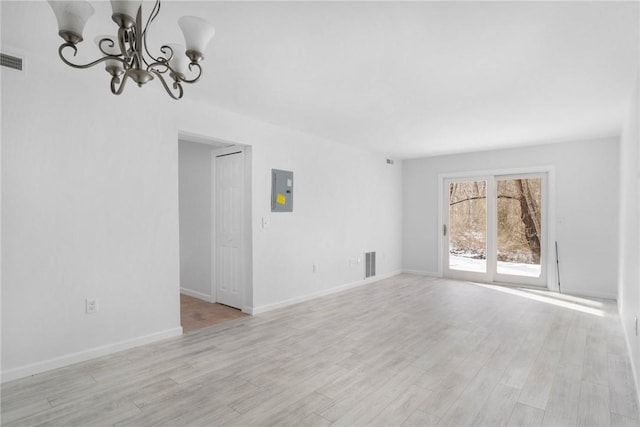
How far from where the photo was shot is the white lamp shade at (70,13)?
1.40 m

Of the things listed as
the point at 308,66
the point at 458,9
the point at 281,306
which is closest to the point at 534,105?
the point at 458,9

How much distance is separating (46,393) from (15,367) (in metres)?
0.42

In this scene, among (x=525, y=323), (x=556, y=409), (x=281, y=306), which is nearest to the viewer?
(x=556, y=409)

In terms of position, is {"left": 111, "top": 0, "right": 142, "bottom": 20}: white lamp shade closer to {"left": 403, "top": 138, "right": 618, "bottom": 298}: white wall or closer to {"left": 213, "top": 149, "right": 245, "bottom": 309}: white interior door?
{"left": 213, "top": 149, "right": 245, "bottom": 309}: white interior door

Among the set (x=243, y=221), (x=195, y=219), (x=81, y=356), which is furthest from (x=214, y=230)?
(x=81, y=356)

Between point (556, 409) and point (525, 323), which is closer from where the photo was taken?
point (556, 409)

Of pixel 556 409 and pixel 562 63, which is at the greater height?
pixel 562 63

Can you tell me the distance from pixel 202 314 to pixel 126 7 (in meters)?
3.65

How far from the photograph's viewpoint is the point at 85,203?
2.92 m

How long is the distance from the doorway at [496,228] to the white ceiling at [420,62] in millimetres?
1599

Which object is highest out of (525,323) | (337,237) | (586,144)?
(586,144)

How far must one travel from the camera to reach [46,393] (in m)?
2.39

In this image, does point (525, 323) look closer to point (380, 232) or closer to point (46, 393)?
point (380, 232)

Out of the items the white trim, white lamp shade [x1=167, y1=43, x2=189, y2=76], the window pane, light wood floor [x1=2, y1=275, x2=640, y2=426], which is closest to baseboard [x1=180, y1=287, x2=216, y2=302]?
light wood floor [x1=2, y1=275, x2=640, y2=426]
